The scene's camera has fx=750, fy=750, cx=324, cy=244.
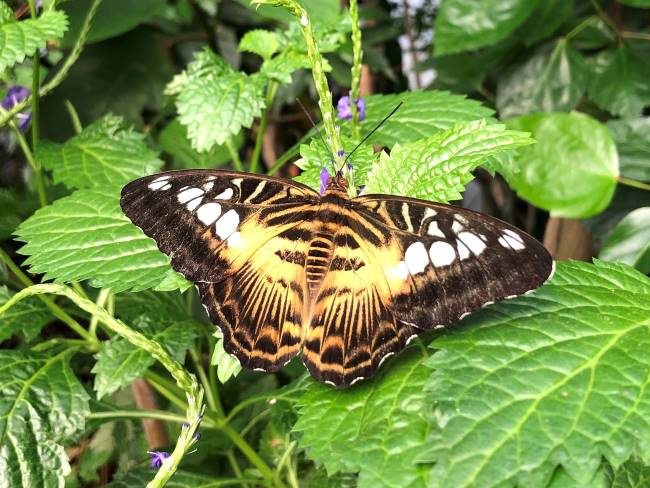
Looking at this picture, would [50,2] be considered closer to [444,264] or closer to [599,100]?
[444,264]

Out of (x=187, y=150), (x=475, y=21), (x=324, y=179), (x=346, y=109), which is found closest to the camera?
(x=324, y=179)

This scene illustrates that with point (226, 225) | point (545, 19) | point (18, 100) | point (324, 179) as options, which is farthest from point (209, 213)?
point (545, 19)

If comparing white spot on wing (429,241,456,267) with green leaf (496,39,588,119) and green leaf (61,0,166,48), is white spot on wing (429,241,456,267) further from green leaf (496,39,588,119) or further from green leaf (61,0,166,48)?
green leaf (61,0,166,48)

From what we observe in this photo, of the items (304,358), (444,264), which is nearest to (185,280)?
(304,358)

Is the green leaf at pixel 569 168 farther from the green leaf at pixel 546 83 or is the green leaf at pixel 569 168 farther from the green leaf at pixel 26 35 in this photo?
the green leaf at pixel 26 35

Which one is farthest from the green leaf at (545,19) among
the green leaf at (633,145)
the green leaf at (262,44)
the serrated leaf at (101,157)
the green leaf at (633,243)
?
the serrated leaf at (101,157)

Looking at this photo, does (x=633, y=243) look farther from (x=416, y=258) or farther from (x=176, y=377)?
(x=176, y=377)
